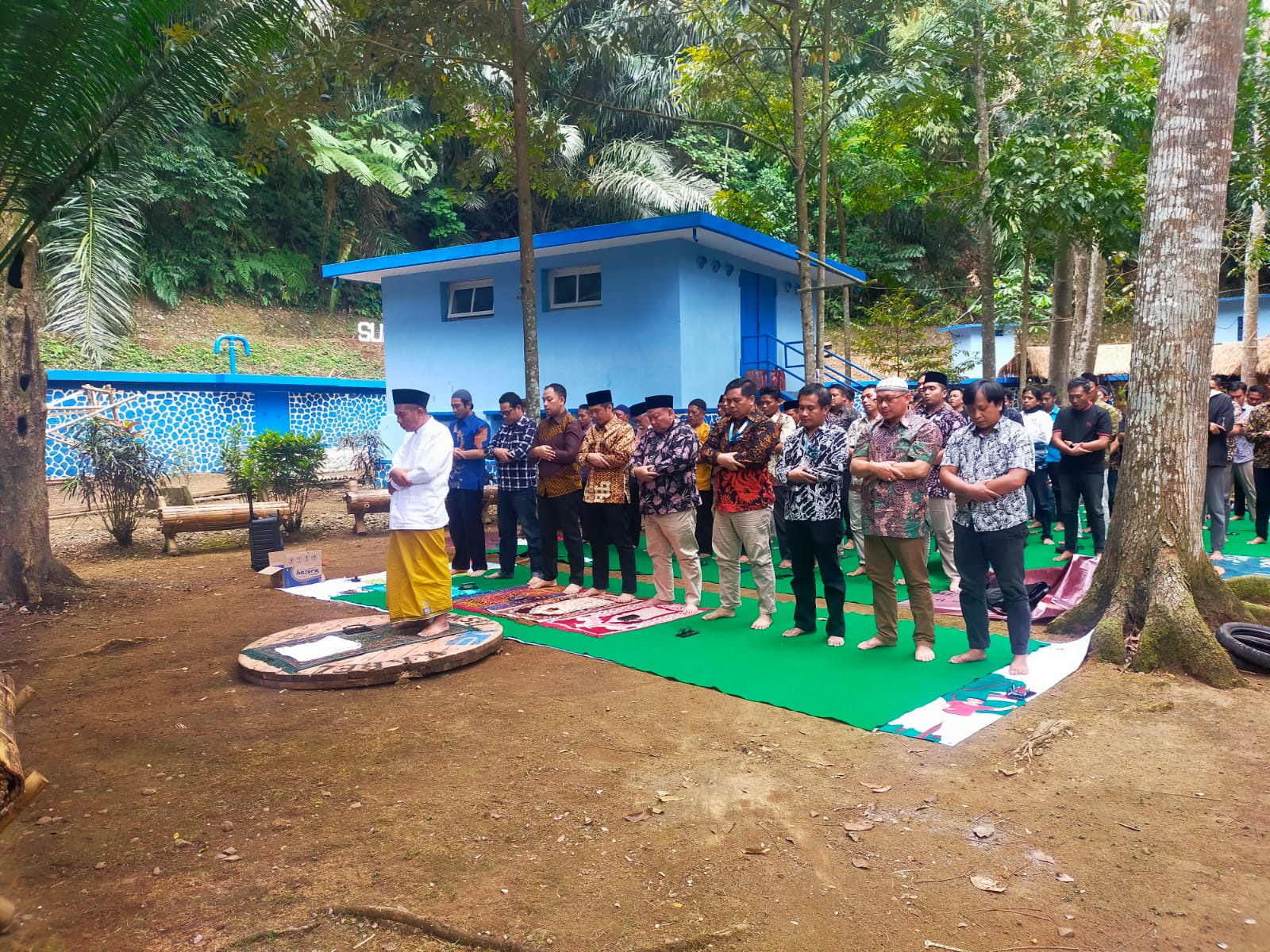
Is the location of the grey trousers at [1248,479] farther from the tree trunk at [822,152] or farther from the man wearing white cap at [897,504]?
the man wearing white cap at [897,504]

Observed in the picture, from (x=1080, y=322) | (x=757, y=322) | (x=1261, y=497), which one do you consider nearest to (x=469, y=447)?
(x=757, y=322)

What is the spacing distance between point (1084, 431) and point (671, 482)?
3.92 meters

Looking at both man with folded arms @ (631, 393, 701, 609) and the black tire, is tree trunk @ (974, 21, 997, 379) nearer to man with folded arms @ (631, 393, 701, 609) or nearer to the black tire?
man with folded arms @ (631, 393, 701, 609)

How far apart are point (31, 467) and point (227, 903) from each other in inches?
256

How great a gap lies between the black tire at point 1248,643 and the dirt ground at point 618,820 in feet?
1.13

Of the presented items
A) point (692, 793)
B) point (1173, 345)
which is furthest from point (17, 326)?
point (1173, 345)

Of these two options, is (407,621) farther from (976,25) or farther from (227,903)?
(976,25)

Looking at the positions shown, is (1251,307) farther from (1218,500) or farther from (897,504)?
(897,504)

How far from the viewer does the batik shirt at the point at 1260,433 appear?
9445 millimetres

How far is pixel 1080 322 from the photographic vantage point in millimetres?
19219

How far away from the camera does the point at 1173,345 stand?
222 inches

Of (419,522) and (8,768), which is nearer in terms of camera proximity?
(8,768)

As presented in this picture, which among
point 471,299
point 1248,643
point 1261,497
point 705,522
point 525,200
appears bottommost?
point 1248,643

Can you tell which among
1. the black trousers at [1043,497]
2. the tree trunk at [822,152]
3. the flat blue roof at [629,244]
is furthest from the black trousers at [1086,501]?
the flat blue roof at [629,244]
